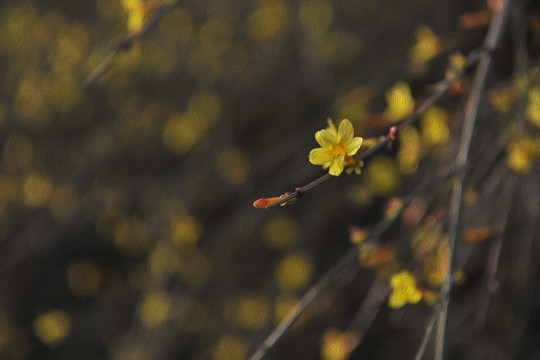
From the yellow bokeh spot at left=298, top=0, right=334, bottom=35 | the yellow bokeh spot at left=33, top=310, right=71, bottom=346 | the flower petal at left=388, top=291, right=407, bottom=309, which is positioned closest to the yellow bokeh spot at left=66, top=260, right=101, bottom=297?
the yellow bokeh spot at left=33, top=310, right=71, bottom=346

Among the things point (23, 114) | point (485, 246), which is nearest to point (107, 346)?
point (23, 114)

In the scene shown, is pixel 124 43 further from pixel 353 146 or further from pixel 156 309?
pixel 156 309

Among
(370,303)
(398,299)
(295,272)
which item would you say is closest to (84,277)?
(295,272)

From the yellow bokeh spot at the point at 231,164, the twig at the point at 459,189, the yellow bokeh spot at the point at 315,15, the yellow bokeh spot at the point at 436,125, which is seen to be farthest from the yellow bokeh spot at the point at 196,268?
the twig at the point at 459,189

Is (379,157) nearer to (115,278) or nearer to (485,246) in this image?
(485,246)

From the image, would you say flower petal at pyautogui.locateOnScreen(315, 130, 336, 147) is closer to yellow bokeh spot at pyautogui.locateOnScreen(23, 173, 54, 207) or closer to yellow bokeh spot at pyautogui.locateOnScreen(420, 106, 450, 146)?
yellow bokeh spot at pyautogui.locateOnScreen(420, 106, 450, 146)
